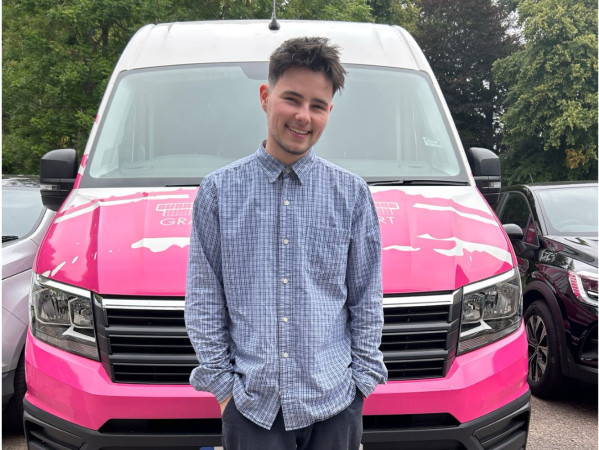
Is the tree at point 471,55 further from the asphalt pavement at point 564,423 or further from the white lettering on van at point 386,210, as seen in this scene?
the white lettering on van at point 386,210

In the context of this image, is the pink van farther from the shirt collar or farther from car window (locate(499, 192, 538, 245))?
car window (locate(499, 192, 538, 245))

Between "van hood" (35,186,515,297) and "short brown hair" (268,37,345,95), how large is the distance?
1075 millimetres

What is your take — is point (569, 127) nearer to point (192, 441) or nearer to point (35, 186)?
point (35, 186)

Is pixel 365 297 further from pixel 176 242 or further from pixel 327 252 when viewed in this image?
pixel 176 242

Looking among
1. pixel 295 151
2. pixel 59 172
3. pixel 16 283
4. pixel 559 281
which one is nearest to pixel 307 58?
pixel 295 151

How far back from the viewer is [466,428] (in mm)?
2732

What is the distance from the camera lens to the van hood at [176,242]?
2.77 metres

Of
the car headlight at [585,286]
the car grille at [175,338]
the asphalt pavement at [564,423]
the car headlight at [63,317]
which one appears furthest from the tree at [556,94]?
the car headlight at [63,317]

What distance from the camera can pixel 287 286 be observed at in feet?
6.47

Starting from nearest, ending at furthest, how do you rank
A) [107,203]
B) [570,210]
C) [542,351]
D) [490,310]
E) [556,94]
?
[490,310]
[107,203]
[542,351]
[570,210]
[556,94]

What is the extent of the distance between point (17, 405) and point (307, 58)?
360 centimetres

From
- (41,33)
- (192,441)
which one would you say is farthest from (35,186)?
(41,33)

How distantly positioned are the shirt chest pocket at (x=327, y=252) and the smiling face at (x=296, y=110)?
250 mm

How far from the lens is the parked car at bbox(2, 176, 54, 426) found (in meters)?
4.32
